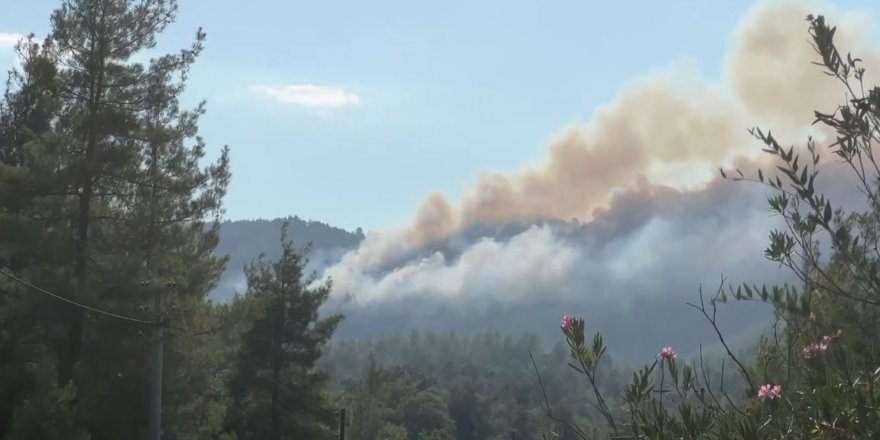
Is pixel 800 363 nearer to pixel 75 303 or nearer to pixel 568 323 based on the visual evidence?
pixel 568 323

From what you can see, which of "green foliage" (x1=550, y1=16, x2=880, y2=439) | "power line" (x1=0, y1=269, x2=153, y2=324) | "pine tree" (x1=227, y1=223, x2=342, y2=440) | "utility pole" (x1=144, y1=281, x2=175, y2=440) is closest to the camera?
"green foliage" (x1=550, y1=16, x2=880, y2=439)

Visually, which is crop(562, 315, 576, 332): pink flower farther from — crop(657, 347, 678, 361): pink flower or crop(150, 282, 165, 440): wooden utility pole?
crop(150, 282, 165, 440): wooden utility pole

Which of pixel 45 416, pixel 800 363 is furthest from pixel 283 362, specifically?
pixel 800 363

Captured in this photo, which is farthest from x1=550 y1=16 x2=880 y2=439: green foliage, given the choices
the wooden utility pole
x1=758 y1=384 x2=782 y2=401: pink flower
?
the wooden utility pole

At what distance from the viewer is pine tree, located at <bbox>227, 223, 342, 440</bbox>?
3453 cm

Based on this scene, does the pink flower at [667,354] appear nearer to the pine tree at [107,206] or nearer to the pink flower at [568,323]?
the pink flower at [568,323]

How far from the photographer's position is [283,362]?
35938mm

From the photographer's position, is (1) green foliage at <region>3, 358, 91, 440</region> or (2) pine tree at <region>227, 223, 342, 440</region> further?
(2) pine tree at <region>227, 223, 342, 440</region>

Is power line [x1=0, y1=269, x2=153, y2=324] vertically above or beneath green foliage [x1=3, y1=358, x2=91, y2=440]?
above

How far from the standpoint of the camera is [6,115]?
2802cm

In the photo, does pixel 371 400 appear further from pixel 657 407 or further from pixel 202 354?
pixel 657 407

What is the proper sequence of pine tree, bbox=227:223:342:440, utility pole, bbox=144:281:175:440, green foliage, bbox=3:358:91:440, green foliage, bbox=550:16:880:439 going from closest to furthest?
green foliage, bbox=550:16:880:439
utility pole, bbox=144:281:175:440
green foliage, bbox=3:358:91:440
pine tree, bbox=227:223:342:440

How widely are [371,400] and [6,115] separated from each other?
47421 millimetres

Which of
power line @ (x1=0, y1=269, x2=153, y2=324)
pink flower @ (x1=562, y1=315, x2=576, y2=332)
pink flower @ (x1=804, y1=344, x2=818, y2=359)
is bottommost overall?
pink flower @ (x1=804, y1=344, x2=818, y2=359)
